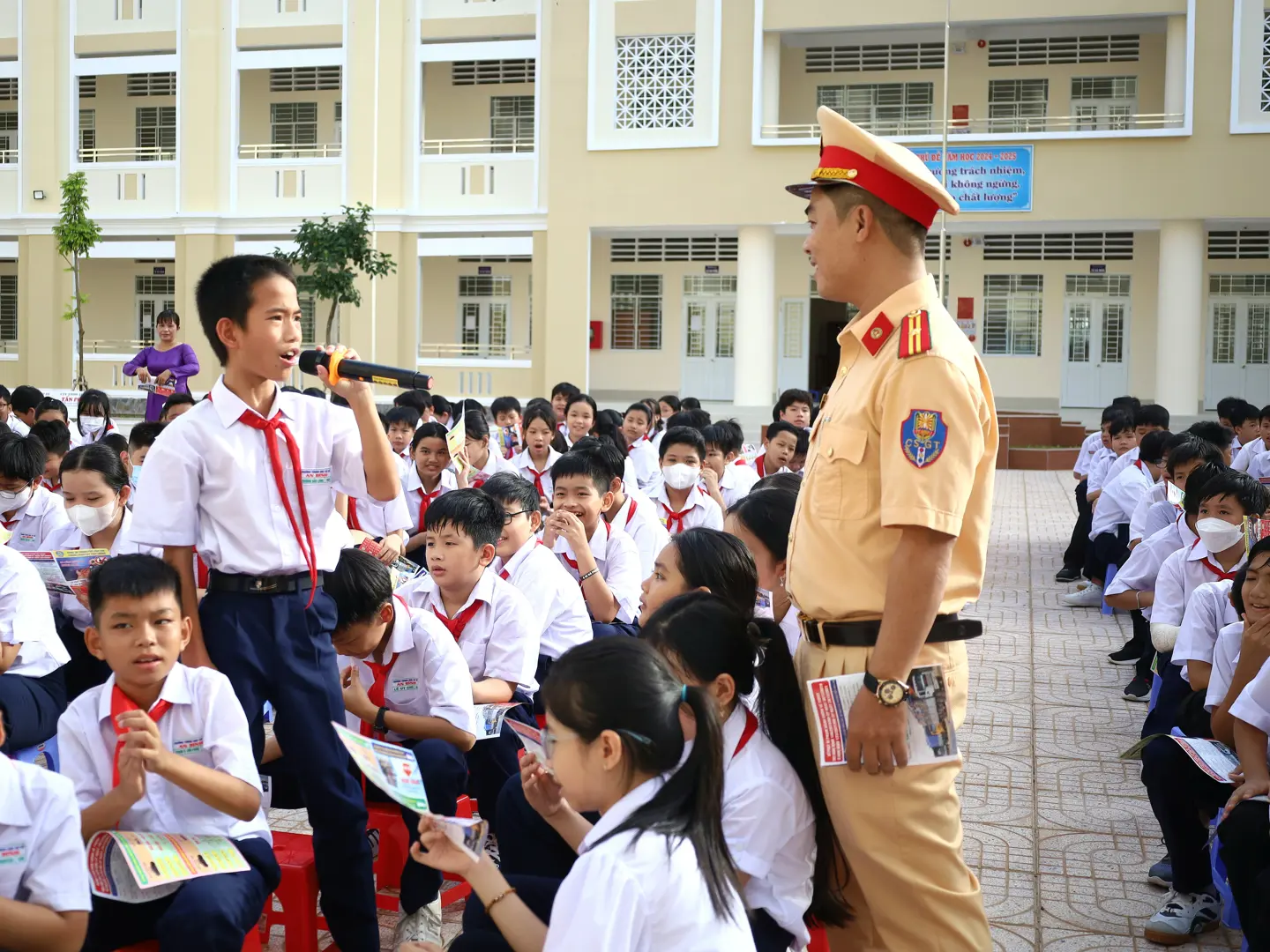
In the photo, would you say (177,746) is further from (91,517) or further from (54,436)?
(54,436)

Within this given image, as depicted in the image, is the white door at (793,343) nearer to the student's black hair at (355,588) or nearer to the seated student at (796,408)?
the seated student at (796,408)

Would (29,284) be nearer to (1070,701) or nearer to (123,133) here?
(123,133)

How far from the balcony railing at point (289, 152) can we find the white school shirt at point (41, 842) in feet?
63.3

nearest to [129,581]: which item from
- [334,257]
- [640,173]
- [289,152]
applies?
[334,257]

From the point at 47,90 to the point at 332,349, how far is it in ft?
69.6

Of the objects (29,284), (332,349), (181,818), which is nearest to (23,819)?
(181,818)

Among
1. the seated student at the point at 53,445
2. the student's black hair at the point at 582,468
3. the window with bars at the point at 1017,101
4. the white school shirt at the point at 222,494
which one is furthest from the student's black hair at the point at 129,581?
the window with bars at the point at 1017,101

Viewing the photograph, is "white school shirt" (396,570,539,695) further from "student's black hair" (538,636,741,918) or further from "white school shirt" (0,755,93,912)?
"student's black hair" (538,636,741,918)

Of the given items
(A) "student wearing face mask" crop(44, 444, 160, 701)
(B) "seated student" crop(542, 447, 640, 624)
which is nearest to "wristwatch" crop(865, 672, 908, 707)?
(B) "seated student" crop(542, 447, 640, 624)

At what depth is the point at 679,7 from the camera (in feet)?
59.0

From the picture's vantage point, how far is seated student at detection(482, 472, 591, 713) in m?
4.11

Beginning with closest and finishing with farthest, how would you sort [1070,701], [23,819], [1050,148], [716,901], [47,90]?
[716,901] < [23,819] < [1070,701] < [1050,148] < [47,90]

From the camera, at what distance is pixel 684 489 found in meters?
6.07

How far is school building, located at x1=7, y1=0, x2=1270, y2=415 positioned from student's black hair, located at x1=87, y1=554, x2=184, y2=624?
1579 centimetres
